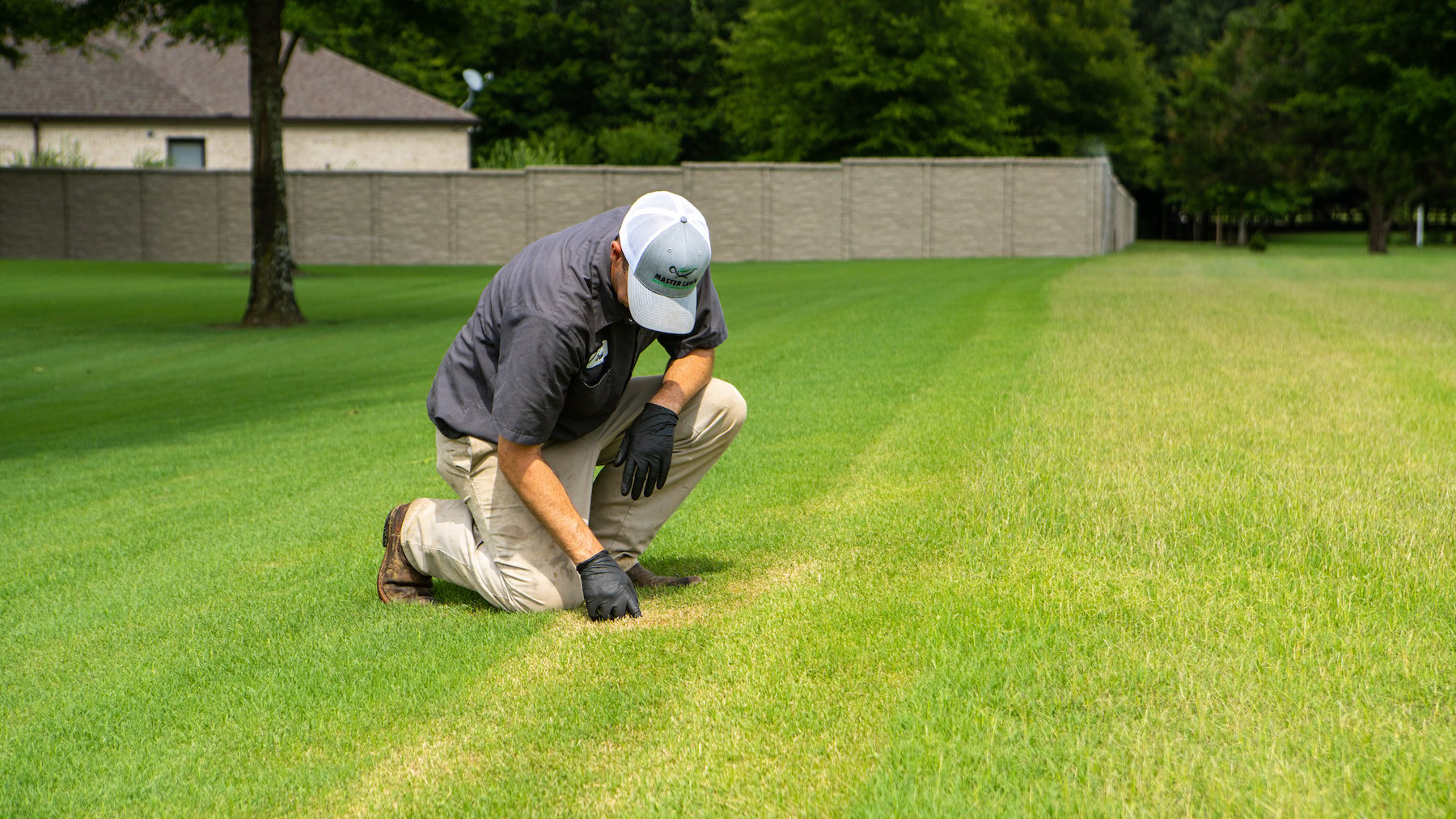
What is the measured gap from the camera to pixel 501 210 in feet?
116

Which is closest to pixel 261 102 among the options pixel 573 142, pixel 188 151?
pixel 188 151

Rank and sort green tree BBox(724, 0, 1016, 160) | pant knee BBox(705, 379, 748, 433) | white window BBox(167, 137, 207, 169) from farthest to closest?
green tree BBox(724, 0, 1016, 160), white window BBox(167, 137, 207, 169), pant knee BBox(705, 379, 748, 433)

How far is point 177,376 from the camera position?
1322cm

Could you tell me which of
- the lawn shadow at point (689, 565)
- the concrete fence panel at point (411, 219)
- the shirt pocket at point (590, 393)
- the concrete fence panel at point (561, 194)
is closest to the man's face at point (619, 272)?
the shirt pocket at point (590, 393)

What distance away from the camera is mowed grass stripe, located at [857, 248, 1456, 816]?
286 cm

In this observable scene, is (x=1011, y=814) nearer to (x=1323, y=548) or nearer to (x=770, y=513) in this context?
(x=1323, y=548)

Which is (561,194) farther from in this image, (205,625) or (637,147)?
(205,625)

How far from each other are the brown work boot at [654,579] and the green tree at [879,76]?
4075cm

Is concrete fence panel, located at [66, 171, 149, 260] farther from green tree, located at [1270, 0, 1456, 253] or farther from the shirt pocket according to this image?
the shirt pocket

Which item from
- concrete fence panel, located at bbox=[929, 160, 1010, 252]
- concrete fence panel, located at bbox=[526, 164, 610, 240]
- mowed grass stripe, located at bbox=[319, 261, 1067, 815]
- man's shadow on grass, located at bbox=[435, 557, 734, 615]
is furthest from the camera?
concrete fence panel, located at bbox=[526, 164, 610, 240]

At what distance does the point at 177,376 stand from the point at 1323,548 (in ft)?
37.5

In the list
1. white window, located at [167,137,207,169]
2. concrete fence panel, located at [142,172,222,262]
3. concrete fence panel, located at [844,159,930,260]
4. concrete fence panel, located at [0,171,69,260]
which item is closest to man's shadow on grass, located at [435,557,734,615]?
concrete fence panel, located at [844,159,930,260]

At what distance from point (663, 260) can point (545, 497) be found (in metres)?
0.85

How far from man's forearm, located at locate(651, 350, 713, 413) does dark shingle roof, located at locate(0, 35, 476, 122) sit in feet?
129
